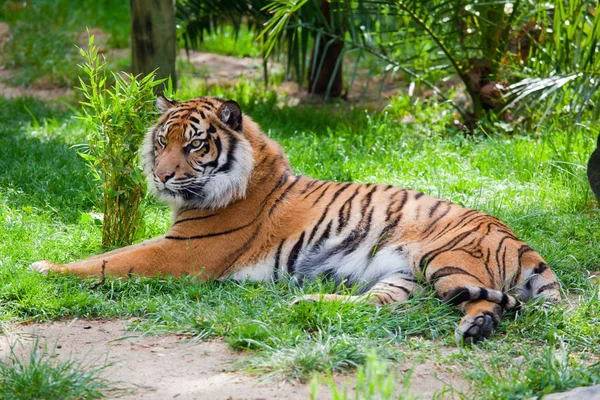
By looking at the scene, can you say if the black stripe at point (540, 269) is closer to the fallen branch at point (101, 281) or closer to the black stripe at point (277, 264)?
the black stripe at point (277, 264)

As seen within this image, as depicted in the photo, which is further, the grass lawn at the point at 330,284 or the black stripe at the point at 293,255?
the black stripe at the point at 293,255

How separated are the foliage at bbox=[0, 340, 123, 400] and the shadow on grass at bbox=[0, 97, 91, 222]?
246 cm

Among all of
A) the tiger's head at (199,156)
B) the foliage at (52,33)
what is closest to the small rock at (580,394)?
the tiger's head at (199,156)

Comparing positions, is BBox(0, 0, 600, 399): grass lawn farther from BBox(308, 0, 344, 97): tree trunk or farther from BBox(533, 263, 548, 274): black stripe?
BBox(308, 0, 344, 97): tree trunk

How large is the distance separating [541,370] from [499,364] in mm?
227

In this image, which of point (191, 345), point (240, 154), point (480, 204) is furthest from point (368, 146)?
point (191, 345)

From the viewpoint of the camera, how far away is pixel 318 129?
7941mm

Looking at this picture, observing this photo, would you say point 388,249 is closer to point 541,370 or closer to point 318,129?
point 541,370

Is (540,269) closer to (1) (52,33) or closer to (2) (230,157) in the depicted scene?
(2) (230,157)

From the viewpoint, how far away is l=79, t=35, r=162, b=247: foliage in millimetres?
4648

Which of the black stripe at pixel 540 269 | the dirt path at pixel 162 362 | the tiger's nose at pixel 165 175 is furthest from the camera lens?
the tiger's nose at pixel 165 175

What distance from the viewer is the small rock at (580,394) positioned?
2725mm

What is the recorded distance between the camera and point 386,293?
4.05 metres

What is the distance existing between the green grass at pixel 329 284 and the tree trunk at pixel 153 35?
1024mm
